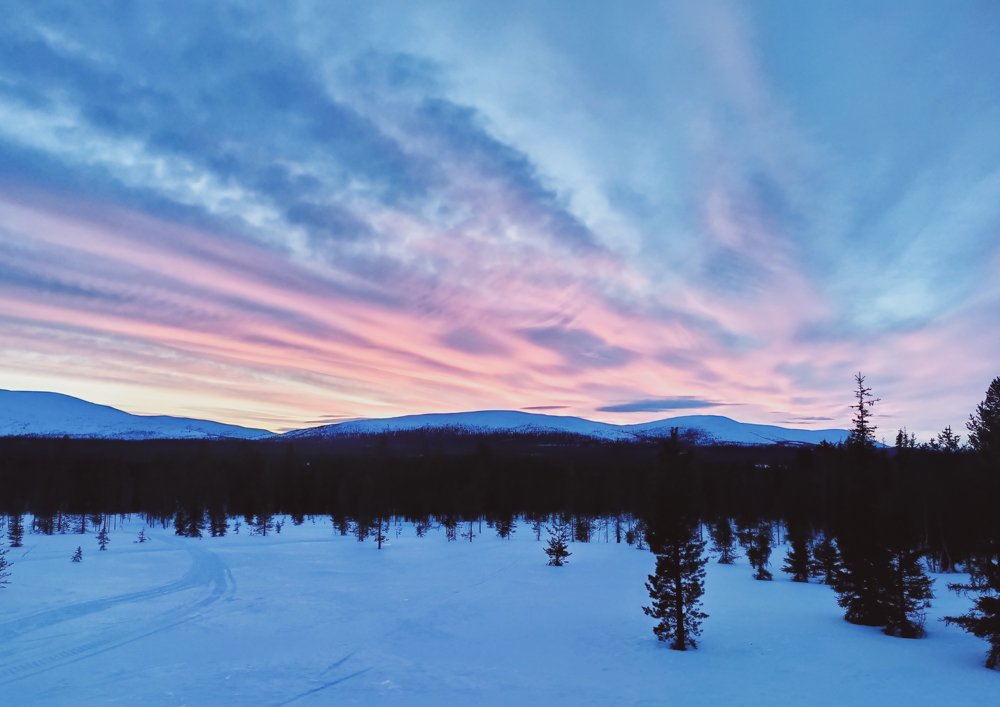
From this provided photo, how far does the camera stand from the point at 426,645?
24.0 metres

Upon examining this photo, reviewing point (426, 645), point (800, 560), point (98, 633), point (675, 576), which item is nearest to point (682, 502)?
point (675, 576)

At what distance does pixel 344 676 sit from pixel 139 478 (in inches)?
4683

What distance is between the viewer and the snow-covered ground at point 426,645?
17.6 m

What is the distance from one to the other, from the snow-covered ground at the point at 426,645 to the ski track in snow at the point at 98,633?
0.38ft

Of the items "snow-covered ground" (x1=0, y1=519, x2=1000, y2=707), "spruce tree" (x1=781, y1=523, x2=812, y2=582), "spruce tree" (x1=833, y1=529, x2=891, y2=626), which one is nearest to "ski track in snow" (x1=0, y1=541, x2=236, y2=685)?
"snow-covered ground" (x1=0, y1=519, x2=1000, y2=707)

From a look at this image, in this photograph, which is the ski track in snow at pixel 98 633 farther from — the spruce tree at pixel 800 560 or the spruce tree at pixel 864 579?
the spruce tree at pixel 800 560

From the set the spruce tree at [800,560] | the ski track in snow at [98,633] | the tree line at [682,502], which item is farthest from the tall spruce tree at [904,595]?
the ski track in snow at [98,633]

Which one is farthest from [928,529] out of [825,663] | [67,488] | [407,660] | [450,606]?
[67,488]

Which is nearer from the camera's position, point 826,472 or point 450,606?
point 450,606

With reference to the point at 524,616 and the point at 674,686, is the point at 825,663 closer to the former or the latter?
the point at 674,686

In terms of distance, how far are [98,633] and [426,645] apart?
13.6 meters

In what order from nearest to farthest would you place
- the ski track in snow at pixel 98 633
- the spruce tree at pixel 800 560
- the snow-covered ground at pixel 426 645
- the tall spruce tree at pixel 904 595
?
the snow-covered ground at pixel 426 645 < the ski track in snow at pixel 98 633 < the tall spruce tree at pixel 904 595 < the spruce tree at pixel 800 560

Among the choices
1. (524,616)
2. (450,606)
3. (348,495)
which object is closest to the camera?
(524,616)

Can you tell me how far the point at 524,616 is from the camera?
3127 cm
